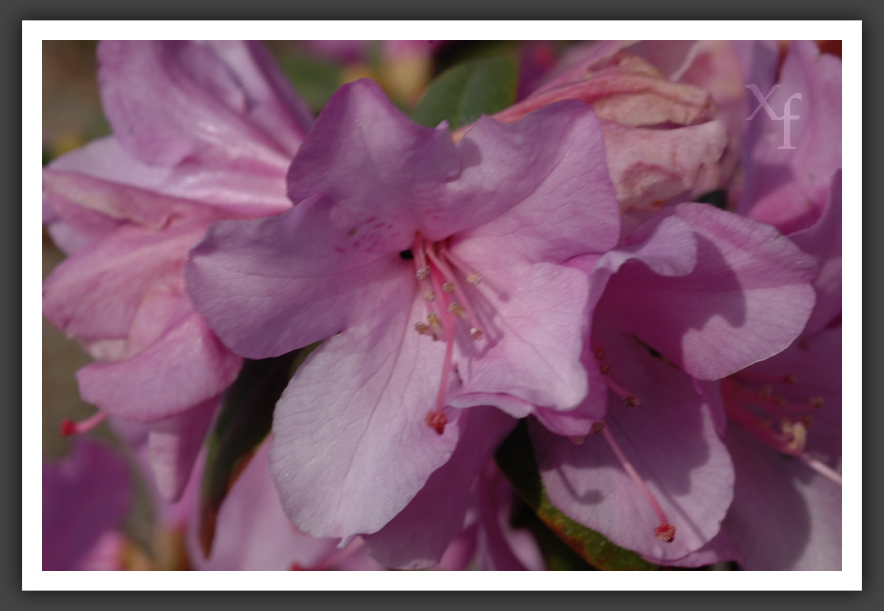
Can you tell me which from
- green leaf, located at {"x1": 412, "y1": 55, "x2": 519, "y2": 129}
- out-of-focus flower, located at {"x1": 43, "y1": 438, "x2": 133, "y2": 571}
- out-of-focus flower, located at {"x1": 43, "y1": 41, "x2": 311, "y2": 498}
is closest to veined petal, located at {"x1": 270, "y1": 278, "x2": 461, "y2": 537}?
out-of-focus flower, located at {"x1": 43, "y1": 41, "x2": 311, "y2": 498}

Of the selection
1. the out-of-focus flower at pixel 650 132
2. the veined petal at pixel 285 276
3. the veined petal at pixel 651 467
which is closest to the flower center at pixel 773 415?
the veined petal at pixel 651 467

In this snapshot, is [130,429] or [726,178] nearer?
[726,178]

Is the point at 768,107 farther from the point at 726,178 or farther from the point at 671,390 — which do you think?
the point at 671,390

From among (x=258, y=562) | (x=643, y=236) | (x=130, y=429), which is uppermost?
(x=643, y=236)

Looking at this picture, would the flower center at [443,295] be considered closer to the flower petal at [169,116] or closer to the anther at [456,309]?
the anther at [456,309]

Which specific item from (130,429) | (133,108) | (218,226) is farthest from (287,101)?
(130,429)

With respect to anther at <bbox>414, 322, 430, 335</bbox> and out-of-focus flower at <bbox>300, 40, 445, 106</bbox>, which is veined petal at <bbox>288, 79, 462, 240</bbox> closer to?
anther at <bbox>414, 322, 430, 335</bbox>

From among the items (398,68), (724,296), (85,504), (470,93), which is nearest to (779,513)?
(724,296)
